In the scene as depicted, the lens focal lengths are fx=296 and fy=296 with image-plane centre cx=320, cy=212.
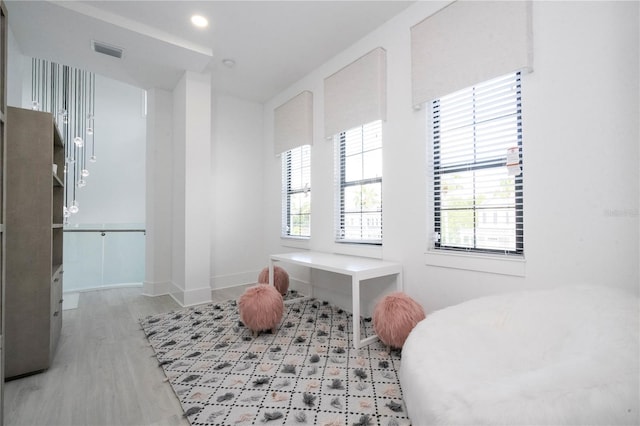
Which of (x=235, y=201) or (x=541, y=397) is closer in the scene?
(x=541, y=397)

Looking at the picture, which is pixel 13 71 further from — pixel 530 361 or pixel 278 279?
pixel 530 361

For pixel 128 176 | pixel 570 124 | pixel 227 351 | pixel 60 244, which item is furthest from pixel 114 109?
pixel 570 124

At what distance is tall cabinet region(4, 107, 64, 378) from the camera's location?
1801 mm

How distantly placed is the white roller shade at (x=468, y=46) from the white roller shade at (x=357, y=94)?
1.16 ft

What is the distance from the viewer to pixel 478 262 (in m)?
2.07

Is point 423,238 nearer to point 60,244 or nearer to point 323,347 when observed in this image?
point 323,347

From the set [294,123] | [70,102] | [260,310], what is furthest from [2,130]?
[70,102]

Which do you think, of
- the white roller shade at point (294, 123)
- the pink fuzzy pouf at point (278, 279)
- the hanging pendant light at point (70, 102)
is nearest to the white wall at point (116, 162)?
the hanging pendant light at point (70, 102)

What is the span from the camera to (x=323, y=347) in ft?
7.35

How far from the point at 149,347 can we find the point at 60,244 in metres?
1.33

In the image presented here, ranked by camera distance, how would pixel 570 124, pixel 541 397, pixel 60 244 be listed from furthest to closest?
pixel 60 244 < pixel 570 124 < pixel 541 397

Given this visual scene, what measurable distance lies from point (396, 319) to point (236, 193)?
10.5 ft

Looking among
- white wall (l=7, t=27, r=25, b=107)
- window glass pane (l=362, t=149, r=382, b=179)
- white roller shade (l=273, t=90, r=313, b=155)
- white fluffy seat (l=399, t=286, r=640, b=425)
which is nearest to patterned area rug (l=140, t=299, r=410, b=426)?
white fluffy seat (l=399, t=286, r=640, b=425)

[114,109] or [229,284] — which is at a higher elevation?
[114,109]
